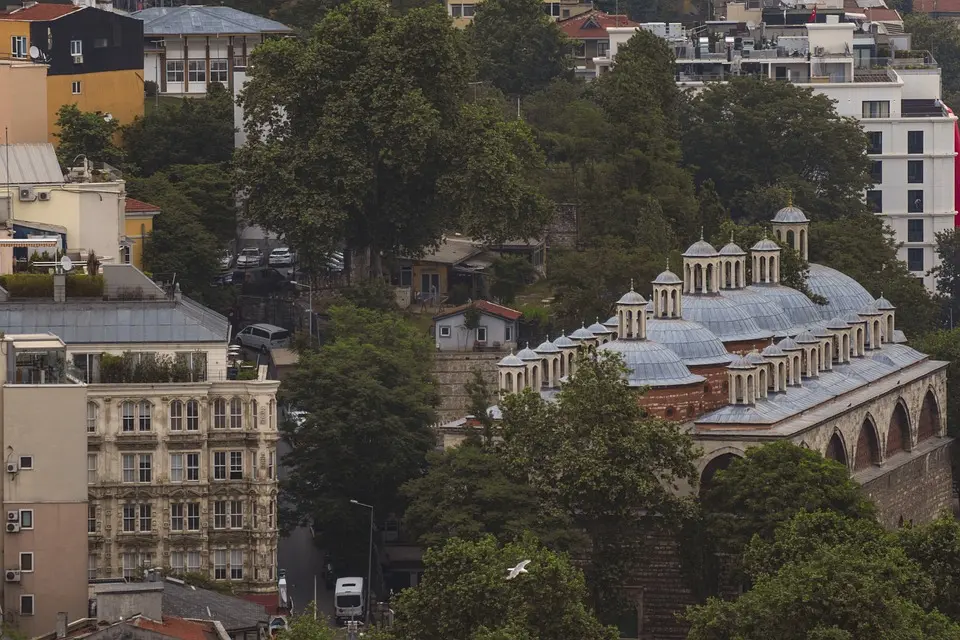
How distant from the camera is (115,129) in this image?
583ft

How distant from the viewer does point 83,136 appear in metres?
172

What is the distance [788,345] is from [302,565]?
71.7 feet

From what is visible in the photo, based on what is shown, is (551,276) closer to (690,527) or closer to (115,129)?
(115,129)

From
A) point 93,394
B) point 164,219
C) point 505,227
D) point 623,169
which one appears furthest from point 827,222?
point 93,394

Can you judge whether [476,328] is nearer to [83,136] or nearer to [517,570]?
[83,136]

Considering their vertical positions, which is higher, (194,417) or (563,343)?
(563,343)

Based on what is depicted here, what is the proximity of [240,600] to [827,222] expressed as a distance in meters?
64.0

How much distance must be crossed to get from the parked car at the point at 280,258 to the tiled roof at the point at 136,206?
13457mm

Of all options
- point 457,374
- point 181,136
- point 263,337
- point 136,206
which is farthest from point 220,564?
point 181,136

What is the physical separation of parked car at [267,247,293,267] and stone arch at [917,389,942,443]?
1150 inches

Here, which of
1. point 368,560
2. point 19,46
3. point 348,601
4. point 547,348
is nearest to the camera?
point 348,601

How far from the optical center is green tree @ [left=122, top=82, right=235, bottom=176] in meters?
180

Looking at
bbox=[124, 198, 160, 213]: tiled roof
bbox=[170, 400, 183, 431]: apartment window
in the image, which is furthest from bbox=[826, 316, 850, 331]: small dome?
bbox=[170, 400, 183, 431]: apartment window

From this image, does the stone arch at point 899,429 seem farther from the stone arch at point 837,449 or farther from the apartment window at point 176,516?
the apartment window at point 176,516
